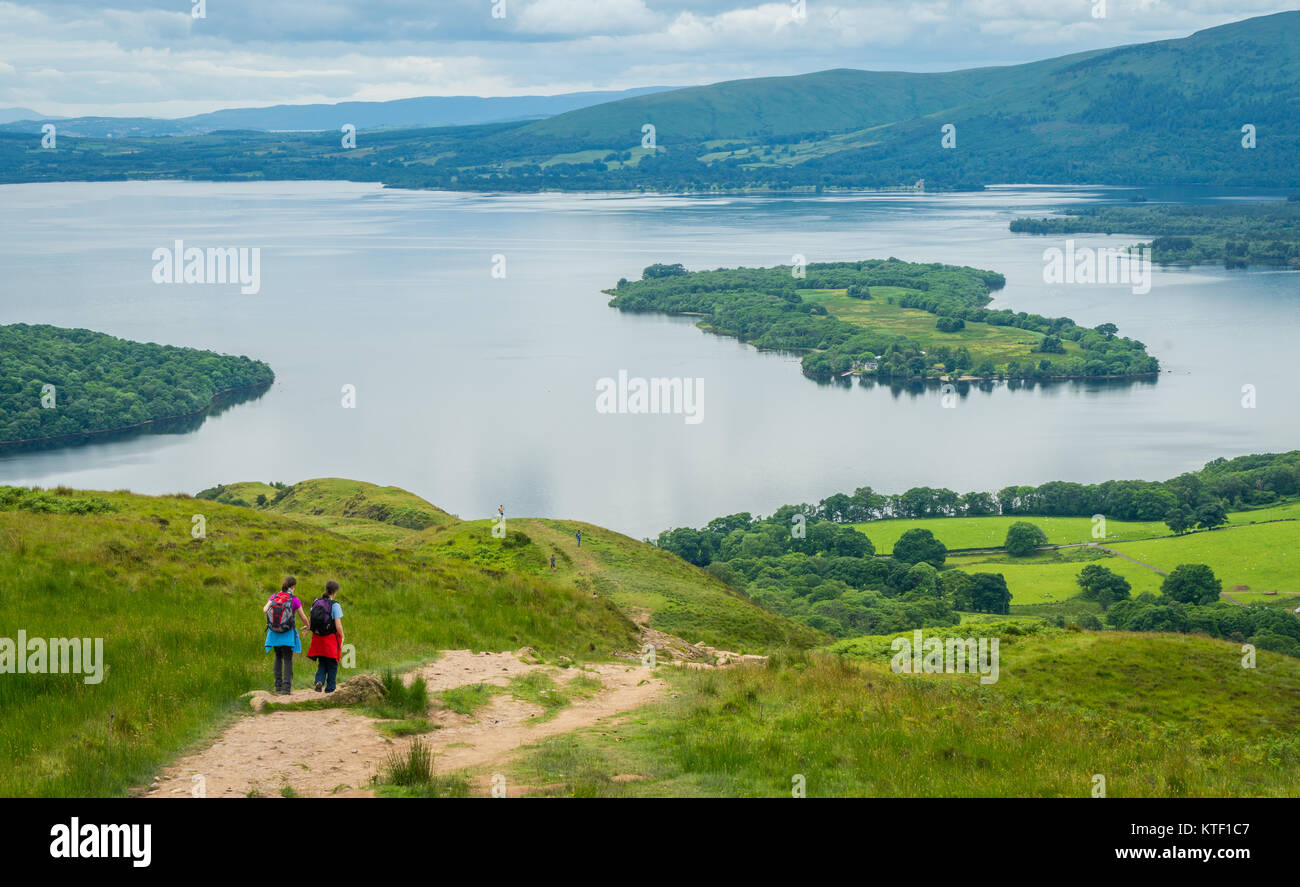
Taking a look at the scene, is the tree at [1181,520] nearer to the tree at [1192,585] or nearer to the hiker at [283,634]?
the tree at [1192,585]

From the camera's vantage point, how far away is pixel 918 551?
79625 millimetres

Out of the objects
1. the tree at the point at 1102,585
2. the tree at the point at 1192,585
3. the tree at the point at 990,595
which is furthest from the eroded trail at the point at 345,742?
the tree at the point at 1192,585

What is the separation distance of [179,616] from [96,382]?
118459 millimetres

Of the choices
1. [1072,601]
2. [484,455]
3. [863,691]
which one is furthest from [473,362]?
[863,691]

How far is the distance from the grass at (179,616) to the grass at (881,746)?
4.39m

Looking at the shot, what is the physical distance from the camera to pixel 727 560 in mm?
74312

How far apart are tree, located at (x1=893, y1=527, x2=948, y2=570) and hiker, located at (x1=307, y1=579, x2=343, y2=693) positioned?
6729cm

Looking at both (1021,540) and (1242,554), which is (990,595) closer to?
(1021,540)

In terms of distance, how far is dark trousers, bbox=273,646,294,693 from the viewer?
15306 millimetres

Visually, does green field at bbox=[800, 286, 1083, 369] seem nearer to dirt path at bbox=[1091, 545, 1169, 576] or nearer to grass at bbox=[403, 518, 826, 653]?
dirt path at bbox=[1091, 545, 1169, 576]

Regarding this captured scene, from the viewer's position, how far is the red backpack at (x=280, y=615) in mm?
15125

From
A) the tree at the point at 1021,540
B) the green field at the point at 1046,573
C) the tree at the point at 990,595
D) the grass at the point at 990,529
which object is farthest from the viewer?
the grass at the point at 990,529
